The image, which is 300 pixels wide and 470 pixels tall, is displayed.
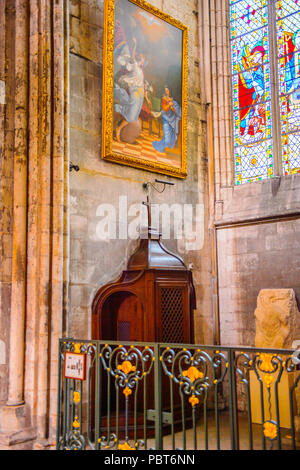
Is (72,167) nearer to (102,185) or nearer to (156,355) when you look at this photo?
(102,185)

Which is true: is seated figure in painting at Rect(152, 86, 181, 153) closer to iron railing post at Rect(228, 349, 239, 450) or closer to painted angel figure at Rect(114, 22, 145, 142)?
painted angel figure at Rect(114, 22, 145, 142)

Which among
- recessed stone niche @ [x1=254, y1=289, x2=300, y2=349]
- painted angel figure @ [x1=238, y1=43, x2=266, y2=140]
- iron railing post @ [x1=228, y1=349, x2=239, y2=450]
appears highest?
→ painted angel figure @ [x1=238, y1=43, x2=266, y2=140]

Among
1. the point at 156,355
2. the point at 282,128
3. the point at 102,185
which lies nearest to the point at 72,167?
the point at 102,185

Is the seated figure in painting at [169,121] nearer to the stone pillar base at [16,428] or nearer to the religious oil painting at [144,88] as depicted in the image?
the religious oil painting at [144,88]

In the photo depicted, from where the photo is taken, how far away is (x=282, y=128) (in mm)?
6891

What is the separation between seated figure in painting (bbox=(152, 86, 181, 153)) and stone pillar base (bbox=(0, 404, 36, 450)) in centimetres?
376

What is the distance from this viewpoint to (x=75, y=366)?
431cm

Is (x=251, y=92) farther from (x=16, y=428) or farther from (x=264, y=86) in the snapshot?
(x=16, y=428)

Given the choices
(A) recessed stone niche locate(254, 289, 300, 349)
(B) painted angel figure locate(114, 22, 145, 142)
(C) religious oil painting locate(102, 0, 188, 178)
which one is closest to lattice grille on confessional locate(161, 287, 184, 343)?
(A) recessed stone niche locate(254, 289, 300, 349)

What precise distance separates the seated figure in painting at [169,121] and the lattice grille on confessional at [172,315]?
206 cm

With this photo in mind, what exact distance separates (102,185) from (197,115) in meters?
2.46

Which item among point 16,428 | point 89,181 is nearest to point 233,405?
point 16,428

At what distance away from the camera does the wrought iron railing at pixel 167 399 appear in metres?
3.21

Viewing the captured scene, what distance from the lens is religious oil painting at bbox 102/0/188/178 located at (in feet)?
19.4
